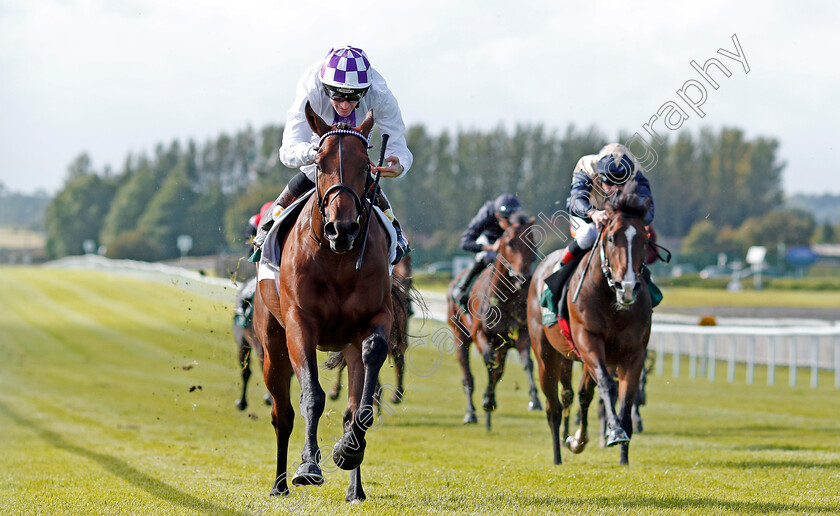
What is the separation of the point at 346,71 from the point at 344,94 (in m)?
0.15

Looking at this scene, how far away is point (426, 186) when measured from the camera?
25922mm

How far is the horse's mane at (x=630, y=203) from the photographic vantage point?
265 inches

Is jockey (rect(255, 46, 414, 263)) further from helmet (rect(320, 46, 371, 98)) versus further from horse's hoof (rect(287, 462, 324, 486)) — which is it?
horse's hoof (rect(287, 462, 324, 486))

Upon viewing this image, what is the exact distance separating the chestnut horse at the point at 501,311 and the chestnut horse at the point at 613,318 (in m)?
2.30

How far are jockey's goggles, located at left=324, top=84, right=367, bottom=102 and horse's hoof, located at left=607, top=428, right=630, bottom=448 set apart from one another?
2727mm

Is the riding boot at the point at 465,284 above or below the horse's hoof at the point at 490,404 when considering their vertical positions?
above

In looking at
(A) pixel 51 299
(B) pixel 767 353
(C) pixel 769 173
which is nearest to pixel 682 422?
(B) pixel 767 353

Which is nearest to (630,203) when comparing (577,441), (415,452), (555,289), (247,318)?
(555,289)

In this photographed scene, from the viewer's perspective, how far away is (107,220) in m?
96.2

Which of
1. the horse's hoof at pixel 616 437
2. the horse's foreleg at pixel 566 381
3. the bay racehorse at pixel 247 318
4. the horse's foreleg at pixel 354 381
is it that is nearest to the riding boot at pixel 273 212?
the horse's foreleg at pixel 354 381

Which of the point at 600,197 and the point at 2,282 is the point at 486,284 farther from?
the point at 2,282

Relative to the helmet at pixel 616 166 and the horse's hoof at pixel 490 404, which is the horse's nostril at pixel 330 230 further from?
the horse's hoof at pixel 490 404

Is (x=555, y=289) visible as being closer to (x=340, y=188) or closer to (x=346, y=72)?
(x=346, y=72)

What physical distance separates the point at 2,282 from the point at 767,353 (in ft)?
129
